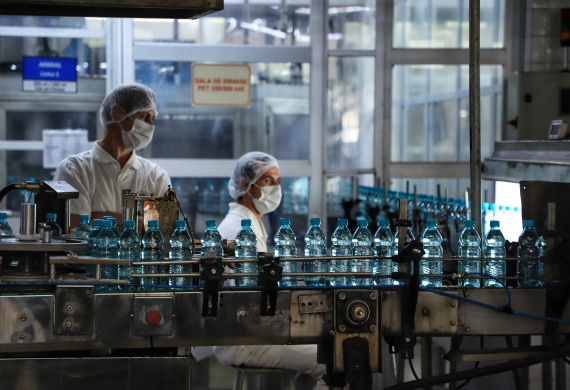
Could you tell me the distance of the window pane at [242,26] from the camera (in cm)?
548

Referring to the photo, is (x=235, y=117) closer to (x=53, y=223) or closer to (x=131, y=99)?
(x=131, y=99)

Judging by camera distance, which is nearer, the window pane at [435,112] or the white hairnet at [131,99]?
the white hairnet at [131,99]

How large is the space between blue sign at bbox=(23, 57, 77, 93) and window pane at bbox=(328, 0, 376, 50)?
183 cm

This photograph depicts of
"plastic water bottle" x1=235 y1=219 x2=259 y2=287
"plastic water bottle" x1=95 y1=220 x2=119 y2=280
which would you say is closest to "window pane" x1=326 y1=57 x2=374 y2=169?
"plastic water bottle" x1=235 y1=219 x2=259 y2=287

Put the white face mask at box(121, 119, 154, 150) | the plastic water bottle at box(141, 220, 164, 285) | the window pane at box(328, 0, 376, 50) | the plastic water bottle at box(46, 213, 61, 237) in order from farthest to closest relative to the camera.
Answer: the window pane at box(328, 0, 376, 50) → the white face mask at box(121, 119, 154, 150) → the plastic water bottle at box(46, 213, 61, 237) → the plastic water bottle at box(141, 220, 164, 285)

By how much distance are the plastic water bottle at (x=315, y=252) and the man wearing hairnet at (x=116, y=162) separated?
4.00 feet

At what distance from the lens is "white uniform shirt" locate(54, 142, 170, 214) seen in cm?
396

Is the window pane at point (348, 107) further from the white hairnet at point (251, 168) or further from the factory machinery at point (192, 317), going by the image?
the factory machinery at point (192, 317)

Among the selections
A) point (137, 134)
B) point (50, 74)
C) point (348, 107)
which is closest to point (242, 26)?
point (348, 107)

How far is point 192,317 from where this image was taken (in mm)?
2285

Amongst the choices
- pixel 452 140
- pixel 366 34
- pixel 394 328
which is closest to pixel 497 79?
pixel 452 140

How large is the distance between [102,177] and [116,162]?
0.10m

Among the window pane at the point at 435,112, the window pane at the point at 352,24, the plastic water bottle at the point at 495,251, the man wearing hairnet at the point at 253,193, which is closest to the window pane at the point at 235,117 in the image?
the window pane at the point at 352,24

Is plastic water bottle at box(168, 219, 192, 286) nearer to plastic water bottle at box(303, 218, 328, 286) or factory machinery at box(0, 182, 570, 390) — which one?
factory machinery at box(0, 182, 570, 390)
